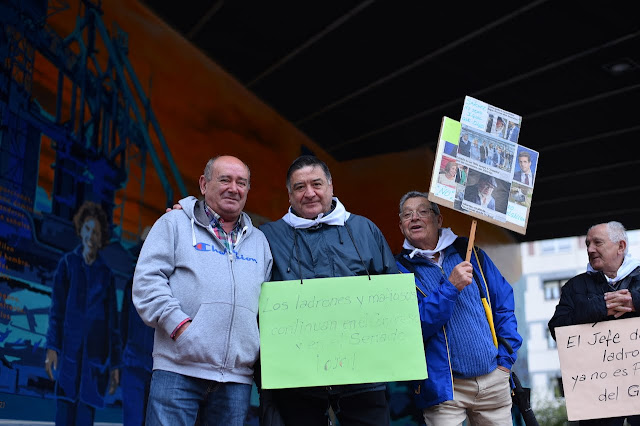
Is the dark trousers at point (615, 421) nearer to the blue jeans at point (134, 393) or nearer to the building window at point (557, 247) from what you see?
the blue jeans at point (134, 393)

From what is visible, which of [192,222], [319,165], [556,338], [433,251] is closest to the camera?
[192,222]

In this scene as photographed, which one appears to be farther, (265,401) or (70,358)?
(70,358)

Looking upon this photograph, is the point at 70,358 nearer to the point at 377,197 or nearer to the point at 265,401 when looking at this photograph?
the point at 265,401

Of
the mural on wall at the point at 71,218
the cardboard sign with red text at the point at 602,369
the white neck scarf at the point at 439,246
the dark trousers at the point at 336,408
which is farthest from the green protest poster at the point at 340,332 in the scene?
the mural on wall at the point at 71,218

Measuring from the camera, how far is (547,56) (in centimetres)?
663

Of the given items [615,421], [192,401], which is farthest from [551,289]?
[192,401]

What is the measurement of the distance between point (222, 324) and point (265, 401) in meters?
0.42

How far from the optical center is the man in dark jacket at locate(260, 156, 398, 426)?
2859 millimetres

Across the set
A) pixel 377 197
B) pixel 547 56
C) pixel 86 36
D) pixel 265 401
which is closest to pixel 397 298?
pixel 265 401

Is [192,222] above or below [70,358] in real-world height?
above

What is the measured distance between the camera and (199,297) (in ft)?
8.70

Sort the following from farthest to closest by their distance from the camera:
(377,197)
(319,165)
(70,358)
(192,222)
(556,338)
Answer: (377,197)
(70,358)
(556,338)
(319,165)
(192,222)

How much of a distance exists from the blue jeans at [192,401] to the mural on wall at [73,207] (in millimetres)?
2152

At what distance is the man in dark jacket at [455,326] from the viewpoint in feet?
10.2
